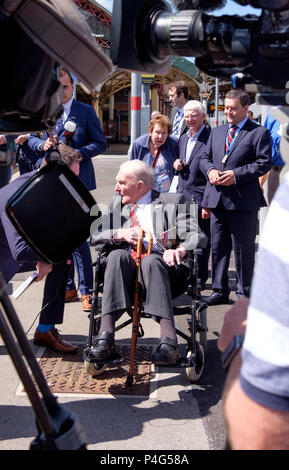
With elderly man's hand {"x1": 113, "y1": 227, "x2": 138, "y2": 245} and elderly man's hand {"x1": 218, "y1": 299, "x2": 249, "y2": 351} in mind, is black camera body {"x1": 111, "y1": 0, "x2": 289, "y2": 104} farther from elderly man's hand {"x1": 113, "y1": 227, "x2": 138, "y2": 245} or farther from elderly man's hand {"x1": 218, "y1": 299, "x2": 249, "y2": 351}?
elderly man's hand {"x1": 113, "y1": 227, "x2": 138, "y2": 245}

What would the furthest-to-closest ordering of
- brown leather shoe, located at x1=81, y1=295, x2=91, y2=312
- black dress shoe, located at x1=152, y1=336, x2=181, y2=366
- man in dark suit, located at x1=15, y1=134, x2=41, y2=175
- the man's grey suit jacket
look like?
man in dark suit, located at x1=15, y1=134, x2=41, y2=175, brown leather shoe, located at x1=81, y1=295, x2=91, y2=312, the man's grey suit jacket, black dress shoe, located at x1=152, y1=336, x2=181, y2=366

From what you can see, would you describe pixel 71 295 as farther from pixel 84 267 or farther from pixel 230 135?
pixel 230 135

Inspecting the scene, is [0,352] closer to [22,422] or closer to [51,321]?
[51,321]

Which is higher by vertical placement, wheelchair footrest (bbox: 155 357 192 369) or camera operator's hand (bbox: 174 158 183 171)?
camera operator's hand (bbox: 174 158 183 171)

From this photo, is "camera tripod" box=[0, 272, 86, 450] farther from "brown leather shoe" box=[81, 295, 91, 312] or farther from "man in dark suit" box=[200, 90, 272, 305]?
"man in dark suit" box=[200, 90, 272, 305]

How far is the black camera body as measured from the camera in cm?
139

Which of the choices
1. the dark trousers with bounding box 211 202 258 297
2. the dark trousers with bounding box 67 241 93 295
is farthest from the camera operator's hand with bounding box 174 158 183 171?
the dark trousers with bounding box 67 241 93 295

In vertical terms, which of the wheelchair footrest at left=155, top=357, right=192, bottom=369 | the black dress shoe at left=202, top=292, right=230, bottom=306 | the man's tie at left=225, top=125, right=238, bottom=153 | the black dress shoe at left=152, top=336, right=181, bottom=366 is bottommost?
the black dress shoe at left=202, top=292, right=230, bottom=306

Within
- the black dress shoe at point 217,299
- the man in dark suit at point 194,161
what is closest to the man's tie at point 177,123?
the man in dark suit at point 194,161

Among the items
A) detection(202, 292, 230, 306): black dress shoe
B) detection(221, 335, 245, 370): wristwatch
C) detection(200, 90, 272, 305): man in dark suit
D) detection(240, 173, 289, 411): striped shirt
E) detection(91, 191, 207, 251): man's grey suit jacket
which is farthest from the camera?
detection(202, 292, 230, 306): black dress shoe

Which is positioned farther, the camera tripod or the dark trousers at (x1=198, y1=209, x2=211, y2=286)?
the dark trousers at (x1=198, y1=209, x2=211, y2=286)

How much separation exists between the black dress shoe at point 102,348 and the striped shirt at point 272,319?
2.31 meters
